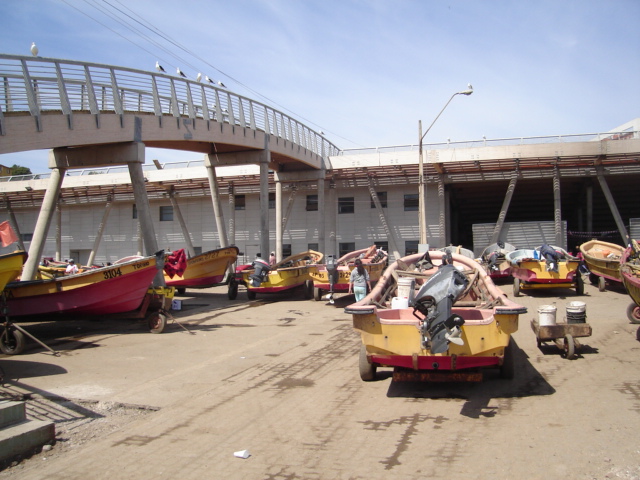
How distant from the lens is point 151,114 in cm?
1639

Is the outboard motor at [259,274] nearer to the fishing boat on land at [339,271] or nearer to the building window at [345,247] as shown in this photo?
the fishing boat on land at [339,271]

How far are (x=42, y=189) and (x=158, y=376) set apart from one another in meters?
31.1

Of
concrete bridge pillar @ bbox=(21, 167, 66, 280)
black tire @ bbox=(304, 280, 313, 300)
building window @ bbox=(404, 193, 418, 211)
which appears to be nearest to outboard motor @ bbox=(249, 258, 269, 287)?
black tire @ bbox=(304, 280, 313, 300)

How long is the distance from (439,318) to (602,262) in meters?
13.7

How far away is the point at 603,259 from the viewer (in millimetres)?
16984

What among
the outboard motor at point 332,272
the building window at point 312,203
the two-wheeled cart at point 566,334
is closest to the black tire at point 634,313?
the two-wheeled cart at point 566,334

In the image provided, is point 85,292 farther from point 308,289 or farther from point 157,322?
point 308,289

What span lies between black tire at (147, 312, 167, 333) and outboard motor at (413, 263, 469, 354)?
25.1 ft

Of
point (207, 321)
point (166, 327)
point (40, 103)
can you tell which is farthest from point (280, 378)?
point (40, 103)

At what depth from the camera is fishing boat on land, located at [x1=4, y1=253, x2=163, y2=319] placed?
11.5 meters

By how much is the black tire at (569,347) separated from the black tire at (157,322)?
335 inches

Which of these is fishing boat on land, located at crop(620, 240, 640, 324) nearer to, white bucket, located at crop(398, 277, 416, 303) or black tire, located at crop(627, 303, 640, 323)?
black tire, located at crop(627, 303, 640, 323)

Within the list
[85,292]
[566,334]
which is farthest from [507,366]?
[85,292]

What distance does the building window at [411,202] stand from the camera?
30031mm
